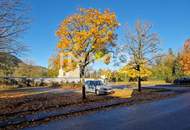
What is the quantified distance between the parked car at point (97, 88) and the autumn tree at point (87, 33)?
7345 millimetres

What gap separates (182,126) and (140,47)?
22685 mm

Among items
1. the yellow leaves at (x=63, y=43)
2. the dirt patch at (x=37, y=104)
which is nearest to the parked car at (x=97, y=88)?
the dirt patch at (x=37, y=104)

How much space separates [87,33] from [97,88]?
9963 millimetres

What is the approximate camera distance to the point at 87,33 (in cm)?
2411

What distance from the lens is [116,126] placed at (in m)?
11.5

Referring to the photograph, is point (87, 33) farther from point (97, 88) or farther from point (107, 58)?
point (97, 88)

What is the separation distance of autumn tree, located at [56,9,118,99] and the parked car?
24.1 feet

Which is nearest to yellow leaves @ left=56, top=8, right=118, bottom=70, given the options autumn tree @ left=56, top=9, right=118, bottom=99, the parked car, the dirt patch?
autumn tree @ left=56, top=9, right=118, bottom=99

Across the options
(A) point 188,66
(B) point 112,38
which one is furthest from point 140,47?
(A) point 188,66

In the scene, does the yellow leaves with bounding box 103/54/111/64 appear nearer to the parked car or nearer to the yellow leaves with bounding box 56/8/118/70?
the yellow leaves with bounding box 56/8/118/70

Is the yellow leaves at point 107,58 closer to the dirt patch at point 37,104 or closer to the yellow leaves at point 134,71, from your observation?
the dirt patch at point 37,104

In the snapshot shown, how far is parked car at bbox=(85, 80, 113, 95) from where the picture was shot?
3212 centimetres

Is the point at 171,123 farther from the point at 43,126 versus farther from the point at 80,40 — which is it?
the point at 80,40

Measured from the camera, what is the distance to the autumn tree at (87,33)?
24.4 metres
